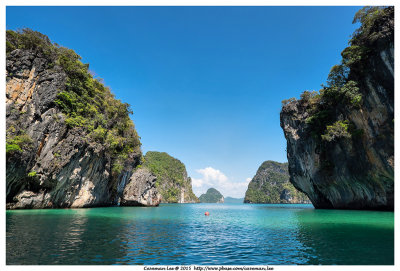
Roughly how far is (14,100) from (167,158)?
362ft

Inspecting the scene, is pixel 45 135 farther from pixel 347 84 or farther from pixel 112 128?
pixel 347 84

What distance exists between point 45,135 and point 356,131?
116 feet

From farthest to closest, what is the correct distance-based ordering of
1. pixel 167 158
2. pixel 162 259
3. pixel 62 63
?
pixel 167 158, pixel 62 63, pixel 162 259

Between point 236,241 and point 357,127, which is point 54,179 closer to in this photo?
point 236,241

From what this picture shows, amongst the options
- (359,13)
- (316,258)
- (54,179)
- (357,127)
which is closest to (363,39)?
(359,13)

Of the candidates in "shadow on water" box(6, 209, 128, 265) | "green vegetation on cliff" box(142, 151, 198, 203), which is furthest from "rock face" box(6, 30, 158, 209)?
"green vegetation on cliff" box(142, 151, 198, 203)

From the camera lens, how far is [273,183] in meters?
167

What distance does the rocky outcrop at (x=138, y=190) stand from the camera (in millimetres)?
45219

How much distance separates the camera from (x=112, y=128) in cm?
3581

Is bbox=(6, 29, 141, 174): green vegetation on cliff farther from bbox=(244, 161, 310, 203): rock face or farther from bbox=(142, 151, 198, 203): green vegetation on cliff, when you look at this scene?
bbox=(244, 161, 310, 203): rock face

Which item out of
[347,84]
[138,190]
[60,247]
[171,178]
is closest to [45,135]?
[60,247]

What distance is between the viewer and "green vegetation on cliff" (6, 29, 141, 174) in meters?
25.5

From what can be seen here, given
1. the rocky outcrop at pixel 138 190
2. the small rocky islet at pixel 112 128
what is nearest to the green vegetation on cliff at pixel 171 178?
the rocky outcrop at pixel 138 190

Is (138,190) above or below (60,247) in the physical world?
above
